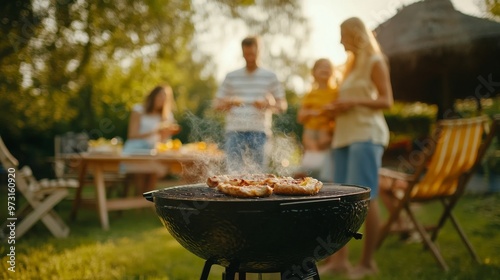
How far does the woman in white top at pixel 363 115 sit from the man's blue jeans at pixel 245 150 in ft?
3.03

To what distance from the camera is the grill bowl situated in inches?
65.1

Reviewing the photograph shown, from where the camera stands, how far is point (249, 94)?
14.0ft

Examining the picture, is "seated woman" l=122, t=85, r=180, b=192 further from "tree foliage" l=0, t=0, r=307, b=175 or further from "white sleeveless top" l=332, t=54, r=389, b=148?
"white sleeveless top" l=332, t=54, r=389, b=148

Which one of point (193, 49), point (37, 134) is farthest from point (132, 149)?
point (193, 49)

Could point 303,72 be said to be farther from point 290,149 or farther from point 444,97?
point 290,149

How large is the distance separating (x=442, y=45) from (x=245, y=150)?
635 centimetres

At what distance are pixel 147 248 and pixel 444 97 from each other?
807cm

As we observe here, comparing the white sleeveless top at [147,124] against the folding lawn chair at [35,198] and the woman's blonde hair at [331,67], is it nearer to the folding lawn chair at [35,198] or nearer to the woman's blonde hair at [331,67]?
the folding lawn chair at [35,198]

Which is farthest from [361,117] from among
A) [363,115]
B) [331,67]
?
[331,67]

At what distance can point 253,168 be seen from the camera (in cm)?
403

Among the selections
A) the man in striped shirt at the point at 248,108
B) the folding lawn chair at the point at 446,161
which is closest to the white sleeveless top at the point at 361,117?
the folding lawn chair at the point at 446,161

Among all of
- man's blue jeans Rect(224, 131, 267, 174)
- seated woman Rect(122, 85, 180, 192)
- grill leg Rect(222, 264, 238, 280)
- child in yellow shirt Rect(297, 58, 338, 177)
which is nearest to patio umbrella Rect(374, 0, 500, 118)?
child in yellow shirt Rect(297, 58, 338, 177)

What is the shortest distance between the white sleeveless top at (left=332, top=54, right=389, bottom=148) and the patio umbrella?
6.10 metres

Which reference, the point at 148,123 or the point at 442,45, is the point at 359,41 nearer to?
the point at 148,123
